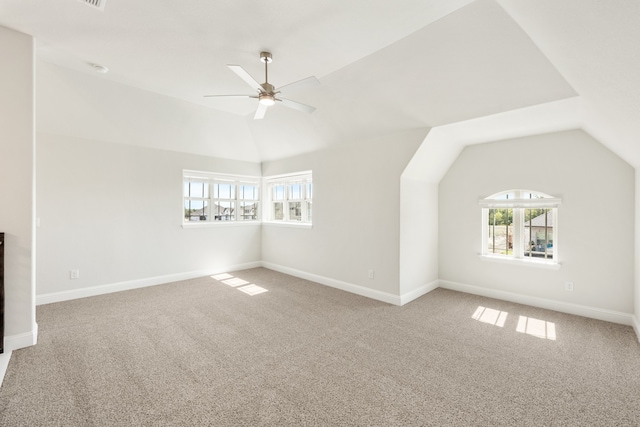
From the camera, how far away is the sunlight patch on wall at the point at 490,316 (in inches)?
132

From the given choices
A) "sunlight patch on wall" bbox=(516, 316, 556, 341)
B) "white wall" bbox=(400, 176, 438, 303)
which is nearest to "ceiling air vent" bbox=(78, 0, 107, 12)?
"white wall" bbox=(400, 176, 438, 303)

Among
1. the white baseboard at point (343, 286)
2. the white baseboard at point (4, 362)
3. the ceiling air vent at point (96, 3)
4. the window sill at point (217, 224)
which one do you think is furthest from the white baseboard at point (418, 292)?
the ceiling air vent at point (96, 3)

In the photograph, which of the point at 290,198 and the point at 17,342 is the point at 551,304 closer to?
the point at 290,198

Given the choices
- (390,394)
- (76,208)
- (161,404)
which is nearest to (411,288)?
(390,394)

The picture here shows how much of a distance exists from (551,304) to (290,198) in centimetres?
477

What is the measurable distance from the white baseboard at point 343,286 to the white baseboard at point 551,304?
4.43ft

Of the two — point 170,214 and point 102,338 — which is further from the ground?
point 170,214

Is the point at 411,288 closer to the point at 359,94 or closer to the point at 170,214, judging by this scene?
the point at 359,94

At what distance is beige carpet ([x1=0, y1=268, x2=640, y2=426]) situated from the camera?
1.84m

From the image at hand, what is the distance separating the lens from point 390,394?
6.70 ft

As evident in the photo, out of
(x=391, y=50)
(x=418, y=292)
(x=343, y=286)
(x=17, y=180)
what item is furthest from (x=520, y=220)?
(x=17, y=180)

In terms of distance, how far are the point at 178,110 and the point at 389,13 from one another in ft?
12.1

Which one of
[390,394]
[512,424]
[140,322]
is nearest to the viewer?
[512,424]

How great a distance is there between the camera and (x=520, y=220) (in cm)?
414
